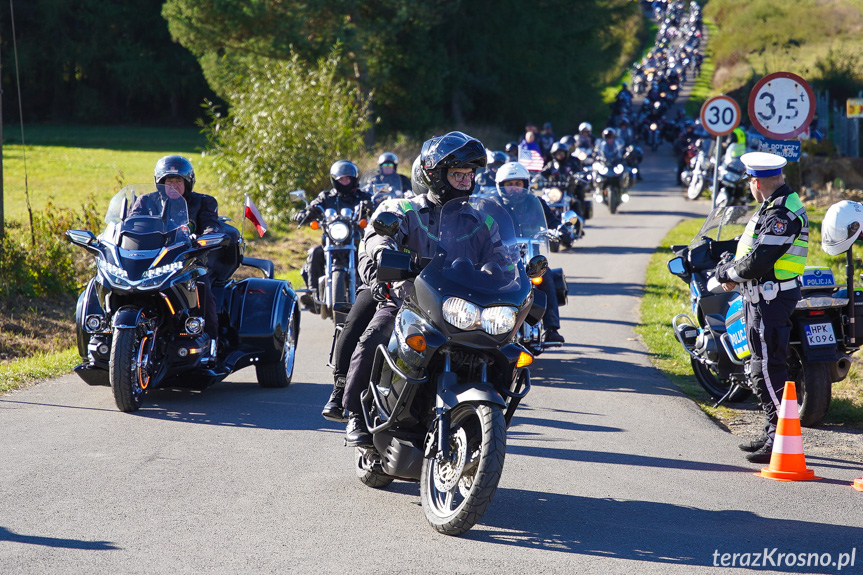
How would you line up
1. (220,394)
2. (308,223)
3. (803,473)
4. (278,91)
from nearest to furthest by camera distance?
(803,473) < (220,394) < (308,223) < (278,91)

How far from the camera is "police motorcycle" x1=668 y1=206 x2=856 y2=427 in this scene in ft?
23.4

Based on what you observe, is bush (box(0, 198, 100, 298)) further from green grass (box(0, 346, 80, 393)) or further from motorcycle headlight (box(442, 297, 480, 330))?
motorcycle headlight (box(442, 297, 480, 330))

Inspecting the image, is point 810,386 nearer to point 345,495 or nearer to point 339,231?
point 345,495

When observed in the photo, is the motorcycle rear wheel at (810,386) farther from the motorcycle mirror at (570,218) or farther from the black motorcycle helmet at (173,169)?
the black motorcycle helmet at (173,169)

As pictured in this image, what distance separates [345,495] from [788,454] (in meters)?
2.68

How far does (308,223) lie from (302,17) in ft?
87.5

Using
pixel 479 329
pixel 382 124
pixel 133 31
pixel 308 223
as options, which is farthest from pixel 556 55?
pixel 479 329

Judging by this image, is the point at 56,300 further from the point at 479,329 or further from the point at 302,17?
the point at 302,17

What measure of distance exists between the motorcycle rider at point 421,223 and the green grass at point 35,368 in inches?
165

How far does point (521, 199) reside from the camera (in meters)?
9.62

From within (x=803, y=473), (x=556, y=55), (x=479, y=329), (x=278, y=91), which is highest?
(x=556, y=55)

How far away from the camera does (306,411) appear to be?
776cm

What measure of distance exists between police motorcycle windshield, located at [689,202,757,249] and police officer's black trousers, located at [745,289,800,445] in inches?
51.7

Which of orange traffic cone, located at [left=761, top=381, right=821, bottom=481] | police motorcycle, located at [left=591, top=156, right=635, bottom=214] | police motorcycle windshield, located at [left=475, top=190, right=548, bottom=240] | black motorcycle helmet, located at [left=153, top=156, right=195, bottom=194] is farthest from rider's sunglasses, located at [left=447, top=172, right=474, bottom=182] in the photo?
police motorcycle, located at [left=591, top=156, right=635, bottom=214]
